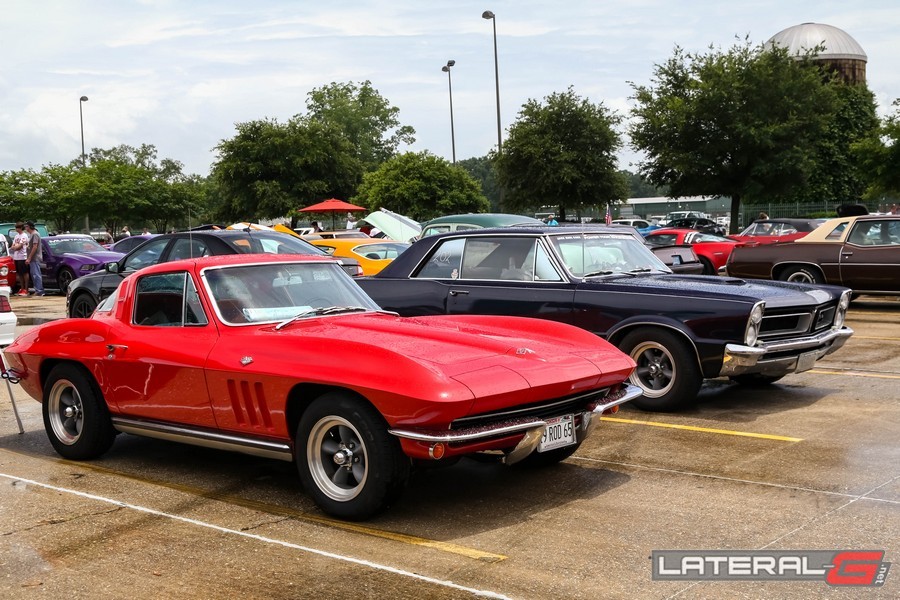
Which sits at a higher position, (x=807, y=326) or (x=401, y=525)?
(x=807, y=326)

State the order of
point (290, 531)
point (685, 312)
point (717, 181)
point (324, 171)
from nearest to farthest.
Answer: point (290, 531), point (685, 312), point (717, 181), point (324, 171)

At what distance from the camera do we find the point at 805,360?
→ 26.3 feet

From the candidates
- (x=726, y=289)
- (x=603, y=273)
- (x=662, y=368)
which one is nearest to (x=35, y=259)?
(x=603, y=273)

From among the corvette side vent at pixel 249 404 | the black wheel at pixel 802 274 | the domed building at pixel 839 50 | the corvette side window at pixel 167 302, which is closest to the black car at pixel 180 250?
the corvette side window at pixel 167 302

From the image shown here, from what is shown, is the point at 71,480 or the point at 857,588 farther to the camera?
the point at 71,480

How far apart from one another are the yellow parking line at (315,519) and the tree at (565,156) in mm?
33528

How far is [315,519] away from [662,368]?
369 centimetres

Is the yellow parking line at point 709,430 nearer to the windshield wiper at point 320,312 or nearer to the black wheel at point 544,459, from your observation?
the black wheel at point 544,459

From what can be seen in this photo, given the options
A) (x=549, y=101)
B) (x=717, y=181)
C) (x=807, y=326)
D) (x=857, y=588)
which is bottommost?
(x=857, y=588)

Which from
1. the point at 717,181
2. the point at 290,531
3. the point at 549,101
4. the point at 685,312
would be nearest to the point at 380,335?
the point at 290,531

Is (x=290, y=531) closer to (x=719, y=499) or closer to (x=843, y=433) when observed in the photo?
(x=719, y=499)

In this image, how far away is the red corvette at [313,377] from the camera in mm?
4949

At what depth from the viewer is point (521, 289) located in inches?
334

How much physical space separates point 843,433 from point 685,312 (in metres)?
1.47
